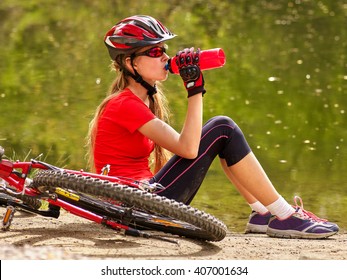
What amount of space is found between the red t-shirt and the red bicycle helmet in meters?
0.25

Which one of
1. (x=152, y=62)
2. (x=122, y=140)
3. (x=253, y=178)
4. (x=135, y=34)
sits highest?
(x=135, y=34)

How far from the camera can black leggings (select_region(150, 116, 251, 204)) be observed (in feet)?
17.6

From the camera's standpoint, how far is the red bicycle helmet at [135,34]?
17.9 feet

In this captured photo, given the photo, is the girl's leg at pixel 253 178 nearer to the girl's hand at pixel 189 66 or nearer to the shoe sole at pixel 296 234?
the shoe sole at pixel 296 234

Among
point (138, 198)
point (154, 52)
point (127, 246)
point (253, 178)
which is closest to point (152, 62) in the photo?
point (154, 52)

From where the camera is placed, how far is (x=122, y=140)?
5.50 m

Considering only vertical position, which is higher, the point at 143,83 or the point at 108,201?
the point at 143,83

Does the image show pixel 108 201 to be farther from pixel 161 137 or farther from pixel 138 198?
pixel 161 137

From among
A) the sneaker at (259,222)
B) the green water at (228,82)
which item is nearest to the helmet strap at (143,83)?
the sneaker at (259,222)

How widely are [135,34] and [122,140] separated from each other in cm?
58

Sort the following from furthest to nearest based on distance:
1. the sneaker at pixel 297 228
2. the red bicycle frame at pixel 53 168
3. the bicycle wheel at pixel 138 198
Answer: the sneaker at pixel 297 228, the red bicycle frame at pixel 53 168, the bicycle wheel at pixel 138 198

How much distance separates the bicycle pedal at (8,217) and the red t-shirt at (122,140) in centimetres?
62

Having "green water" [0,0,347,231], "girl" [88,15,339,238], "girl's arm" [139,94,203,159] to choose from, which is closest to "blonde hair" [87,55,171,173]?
"girl" [88,15,339,238]

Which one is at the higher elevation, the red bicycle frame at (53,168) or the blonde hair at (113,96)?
the blonde hair at (113,96)
